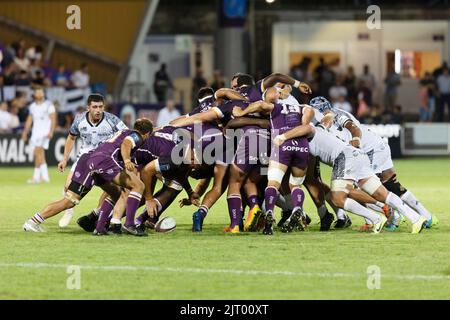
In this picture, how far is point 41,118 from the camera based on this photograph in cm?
2378

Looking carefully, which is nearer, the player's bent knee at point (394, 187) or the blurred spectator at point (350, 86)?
the player's bent knee at point (394, 187)

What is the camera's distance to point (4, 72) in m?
31.2

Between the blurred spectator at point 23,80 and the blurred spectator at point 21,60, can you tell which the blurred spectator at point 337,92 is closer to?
the blurred spectator at point 21,60

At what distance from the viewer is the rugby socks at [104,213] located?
1417 centimetres

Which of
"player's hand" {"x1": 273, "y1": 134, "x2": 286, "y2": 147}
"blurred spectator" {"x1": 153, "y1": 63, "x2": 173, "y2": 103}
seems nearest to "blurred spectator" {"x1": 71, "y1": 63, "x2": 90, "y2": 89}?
"blurred spectator" {"x1": 153, "y1": 63, "x2": 173, "y2": 103}

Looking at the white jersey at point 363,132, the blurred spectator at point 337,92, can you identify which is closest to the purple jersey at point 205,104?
the white jersey at point 363,132

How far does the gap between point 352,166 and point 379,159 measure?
1.10 meters

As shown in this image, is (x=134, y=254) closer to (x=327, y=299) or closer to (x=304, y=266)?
(x=304, y=266)

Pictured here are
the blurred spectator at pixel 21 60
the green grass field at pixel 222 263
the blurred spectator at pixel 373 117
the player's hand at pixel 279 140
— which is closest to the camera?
the green grass field at pixel 222 263

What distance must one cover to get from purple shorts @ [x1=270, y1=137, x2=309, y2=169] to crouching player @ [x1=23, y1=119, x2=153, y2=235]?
1.60 metres

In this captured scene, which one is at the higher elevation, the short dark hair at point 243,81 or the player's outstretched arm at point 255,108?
the short dark hair at point 243,81

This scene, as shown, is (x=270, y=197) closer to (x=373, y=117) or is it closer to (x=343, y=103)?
(x=373, y=117)

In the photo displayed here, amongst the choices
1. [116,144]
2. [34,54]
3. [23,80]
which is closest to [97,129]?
[116,144]

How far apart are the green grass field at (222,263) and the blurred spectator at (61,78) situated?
52.4ft
